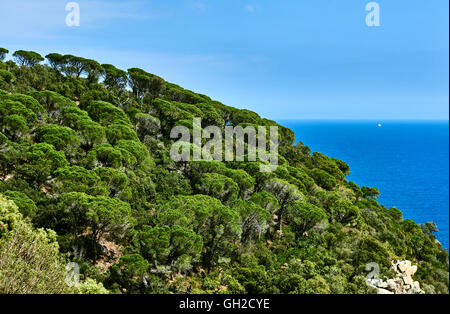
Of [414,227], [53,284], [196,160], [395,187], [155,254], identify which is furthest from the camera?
[395,187]

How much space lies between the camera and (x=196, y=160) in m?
33.3

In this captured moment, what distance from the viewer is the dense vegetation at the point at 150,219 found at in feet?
57.7

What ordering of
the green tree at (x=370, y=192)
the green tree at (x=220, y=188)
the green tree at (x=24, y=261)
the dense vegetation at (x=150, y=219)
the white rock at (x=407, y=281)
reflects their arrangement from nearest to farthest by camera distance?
the green tree at (x=24, y=261) < the dense vegetation at (x=150, y=219) < the white rock at (x=407, y=281) < the green tree at (x=220, y=188) < the green tree at (x=370, y=192)

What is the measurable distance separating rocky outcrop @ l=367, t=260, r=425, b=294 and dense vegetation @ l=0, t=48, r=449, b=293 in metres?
1.20

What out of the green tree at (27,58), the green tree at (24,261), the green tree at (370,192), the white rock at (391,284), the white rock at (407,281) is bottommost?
the white rock at (407,281)

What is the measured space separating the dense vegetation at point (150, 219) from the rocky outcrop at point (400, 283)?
1203 millimetres

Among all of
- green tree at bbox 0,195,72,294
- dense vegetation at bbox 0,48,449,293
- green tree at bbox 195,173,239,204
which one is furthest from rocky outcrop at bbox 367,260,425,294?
green tree at bbox 0,195,72,294

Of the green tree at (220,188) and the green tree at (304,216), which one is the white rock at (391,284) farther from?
the green tree at (220,188)

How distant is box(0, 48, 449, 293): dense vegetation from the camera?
17.6 meters

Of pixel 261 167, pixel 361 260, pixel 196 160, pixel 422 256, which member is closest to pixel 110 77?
pixel 196 160

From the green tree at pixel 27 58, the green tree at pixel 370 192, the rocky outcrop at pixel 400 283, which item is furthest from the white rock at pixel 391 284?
the green tree at pixel 27 58

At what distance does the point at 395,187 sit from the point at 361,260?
96421mm

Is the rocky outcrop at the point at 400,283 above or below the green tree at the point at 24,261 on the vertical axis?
below
